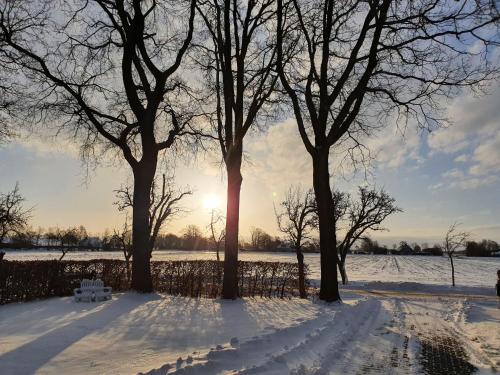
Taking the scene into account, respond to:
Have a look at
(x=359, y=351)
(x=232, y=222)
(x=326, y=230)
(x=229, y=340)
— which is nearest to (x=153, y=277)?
(x=232, y=222)

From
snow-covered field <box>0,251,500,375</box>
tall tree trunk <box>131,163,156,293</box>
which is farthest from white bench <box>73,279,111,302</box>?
tall tree trunk <box>131,163,156,293</box>

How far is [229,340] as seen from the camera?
24.6 feet

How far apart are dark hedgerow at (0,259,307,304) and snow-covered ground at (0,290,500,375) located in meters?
0.93

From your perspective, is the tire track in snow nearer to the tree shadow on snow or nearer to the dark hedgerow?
the tree shadow on snow

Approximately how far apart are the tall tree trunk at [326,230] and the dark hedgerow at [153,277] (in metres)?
3.27

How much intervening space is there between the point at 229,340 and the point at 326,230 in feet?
24.8

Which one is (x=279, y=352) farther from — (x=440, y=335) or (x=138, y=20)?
(x=138, y=20)

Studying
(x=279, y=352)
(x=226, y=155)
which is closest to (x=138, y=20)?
(x=226, y=155)

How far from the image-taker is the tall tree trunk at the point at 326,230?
46.6 ft

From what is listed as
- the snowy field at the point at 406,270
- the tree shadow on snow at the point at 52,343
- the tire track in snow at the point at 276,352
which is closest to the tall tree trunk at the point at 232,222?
the tree shadow on snow at the point at 52,343

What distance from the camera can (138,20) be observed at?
1405 cm

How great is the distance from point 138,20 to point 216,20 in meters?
2.66

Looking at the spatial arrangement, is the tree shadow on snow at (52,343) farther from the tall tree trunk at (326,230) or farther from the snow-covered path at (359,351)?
the tall tree trunk at (326,230)

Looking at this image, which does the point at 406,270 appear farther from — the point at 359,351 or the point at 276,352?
the point at 276,352
